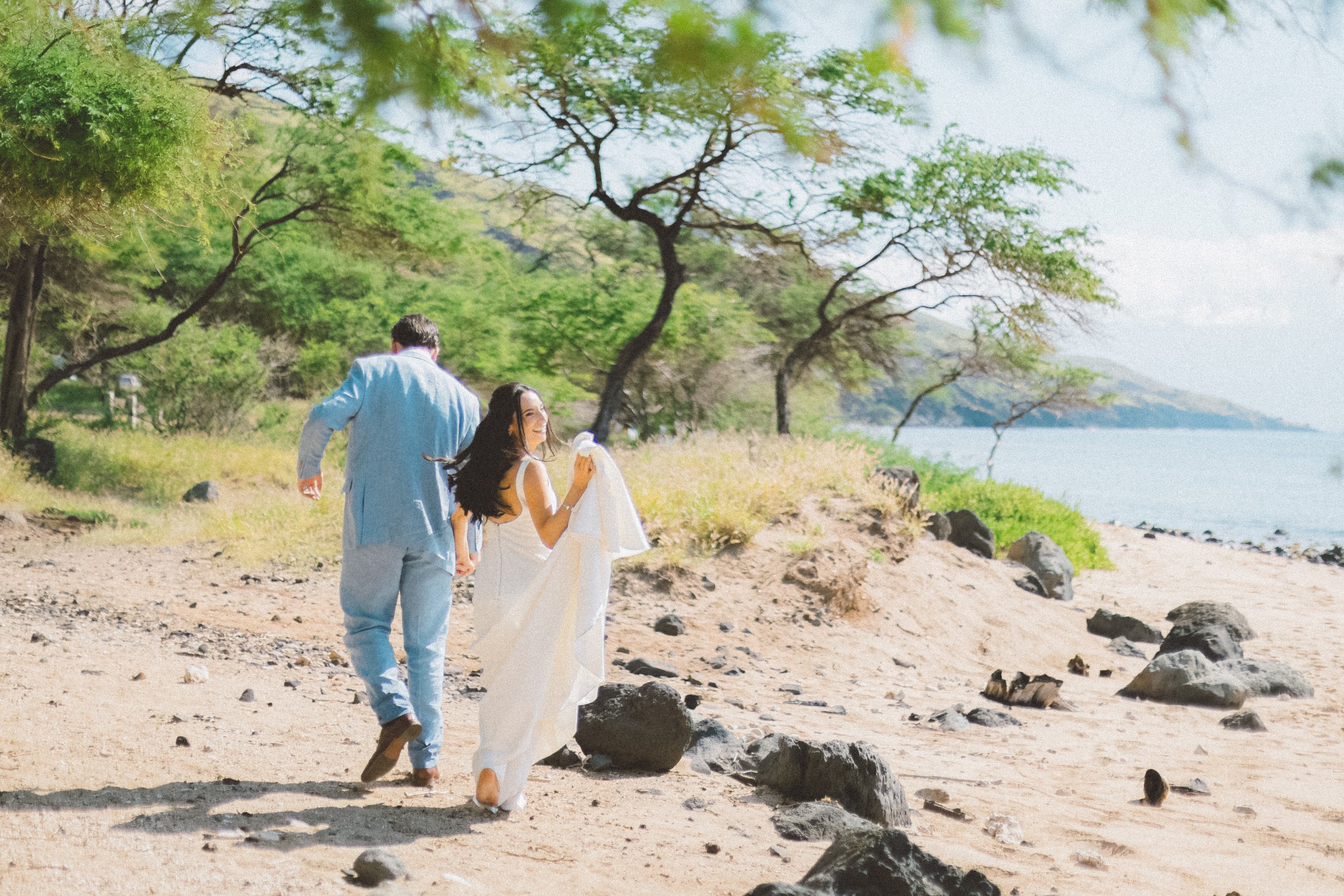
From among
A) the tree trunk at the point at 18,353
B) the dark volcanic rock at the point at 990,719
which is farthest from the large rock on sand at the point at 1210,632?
the tree trunk at the point at 18,353

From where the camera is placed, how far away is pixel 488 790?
4137mm

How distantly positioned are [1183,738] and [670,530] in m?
4.87

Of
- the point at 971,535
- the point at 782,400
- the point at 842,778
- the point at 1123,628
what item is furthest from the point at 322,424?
the point at 782,400

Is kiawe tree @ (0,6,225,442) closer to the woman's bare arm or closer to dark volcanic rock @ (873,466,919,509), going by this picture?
the woman's bare arm

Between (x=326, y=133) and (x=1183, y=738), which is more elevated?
(x=326, y=133)

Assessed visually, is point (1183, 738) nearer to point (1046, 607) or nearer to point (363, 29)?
point (1046, 607)

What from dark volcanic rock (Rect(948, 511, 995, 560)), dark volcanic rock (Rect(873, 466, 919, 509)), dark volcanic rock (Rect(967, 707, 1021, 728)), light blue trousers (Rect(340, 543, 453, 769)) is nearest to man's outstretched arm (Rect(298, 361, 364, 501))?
light blue trousers (Rect(340, 543, 453, 769))

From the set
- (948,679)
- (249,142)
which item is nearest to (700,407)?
(249,142)

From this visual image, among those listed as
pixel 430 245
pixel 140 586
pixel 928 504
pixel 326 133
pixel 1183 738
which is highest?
pixel 326 133

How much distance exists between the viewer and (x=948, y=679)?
883 cm

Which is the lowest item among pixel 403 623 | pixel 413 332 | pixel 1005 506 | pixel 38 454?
pixel 38 454

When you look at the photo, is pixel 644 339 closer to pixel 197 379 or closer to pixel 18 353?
pixel 18 353

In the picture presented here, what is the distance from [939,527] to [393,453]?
388 inches

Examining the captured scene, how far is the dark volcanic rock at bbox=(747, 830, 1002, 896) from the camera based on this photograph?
322 cm
